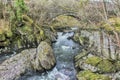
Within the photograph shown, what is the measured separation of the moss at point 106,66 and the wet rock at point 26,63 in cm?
439

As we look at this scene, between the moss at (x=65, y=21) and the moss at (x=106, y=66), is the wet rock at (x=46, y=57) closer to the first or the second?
the moss at (x=106, y=66)

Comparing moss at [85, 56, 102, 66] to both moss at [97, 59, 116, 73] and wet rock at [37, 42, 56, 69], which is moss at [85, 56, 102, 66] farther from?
wet rock at [37, 42, 56, 69]

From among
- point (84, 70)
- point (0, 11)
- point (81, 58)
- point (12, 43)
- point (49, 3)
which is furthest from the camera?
point (49, 3)

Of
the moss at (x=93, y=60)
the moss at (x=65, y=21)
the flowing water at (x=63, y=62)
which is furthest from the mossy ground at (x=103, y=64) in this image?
the moss at (x=65, y=21)

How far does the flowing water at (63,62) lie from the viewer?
21.4 meters

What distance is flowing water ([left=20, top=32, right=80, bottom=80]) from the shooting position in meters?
21.4

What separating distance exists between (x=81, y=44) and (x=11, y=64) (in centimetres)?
939

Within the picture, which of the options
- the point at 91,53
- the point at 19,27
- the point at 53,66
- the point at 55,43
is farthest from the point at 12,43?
the point at 91,53

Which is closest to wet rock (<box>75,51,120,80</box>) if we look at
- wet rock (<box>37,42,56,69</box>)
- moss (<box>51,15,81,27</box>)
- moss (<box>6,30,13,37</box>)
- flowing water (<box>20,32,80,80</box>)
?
flowing water (<box>20,32,80,80</box>)

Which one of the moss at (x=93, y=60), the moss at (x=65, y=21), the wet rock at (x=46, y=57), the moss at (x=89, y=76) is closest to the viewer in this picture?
the moss at (x=89, y=76)

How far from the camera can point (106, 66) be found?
72.0 feet

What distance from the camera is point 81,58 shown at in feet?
78.4

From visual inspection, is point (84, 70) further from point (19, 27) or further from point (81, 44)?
point (19, 27)

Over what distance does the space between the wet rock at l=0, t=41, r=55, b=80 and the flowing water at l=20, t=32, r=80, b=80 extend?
81cm
